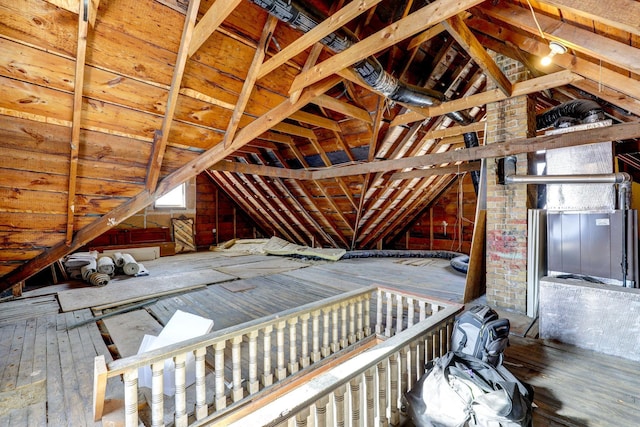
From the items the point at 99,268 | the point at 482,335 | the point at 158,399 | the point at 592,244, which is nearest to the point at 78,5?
the point at 158,399

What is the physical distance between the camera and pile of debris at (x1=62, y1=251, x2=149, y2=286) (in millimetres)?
4953

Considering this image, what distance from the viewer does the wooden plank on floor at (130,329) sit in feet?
9.18

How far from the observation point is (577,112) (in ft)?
9.59

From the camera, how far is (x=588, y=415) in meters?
1.66

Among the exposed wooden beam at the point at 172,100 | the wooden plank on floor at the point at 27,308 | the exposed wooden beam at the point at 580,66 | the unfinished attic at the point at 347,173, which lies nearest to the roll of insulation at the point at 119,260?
the unfinished attic at the point at 347,173

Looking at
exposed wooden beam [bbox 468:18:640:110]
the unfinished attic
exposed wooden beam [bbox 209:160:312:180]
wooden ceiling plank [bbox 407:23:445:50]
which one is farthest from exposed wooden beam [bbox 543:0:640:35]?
exposed wooden beam [bbox 209:160:312:180]

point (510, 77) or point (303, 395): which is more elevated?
point (510, 77)

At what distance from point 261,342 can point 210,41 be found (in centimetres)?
272

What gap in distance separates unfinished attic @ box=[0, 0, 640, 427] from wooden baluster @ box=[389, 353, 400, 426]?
1cm

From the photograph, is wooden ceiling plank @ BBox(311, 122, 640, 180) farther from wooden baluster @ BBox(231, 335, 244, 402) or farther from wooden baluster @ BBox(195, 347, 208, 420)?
wooden baluster @ BBox(195, 347, 208, 420)

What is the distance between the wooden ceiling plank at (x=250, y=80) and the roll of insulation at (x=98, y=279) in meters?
3.94

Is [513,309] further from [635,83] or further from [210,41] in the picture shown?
[210,41]

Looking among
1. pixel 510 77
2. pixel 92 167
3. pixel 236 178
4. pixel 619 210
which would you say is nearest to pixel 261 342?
pixel 92 167

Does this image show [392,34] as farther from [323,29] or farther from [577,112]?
[577,112]
